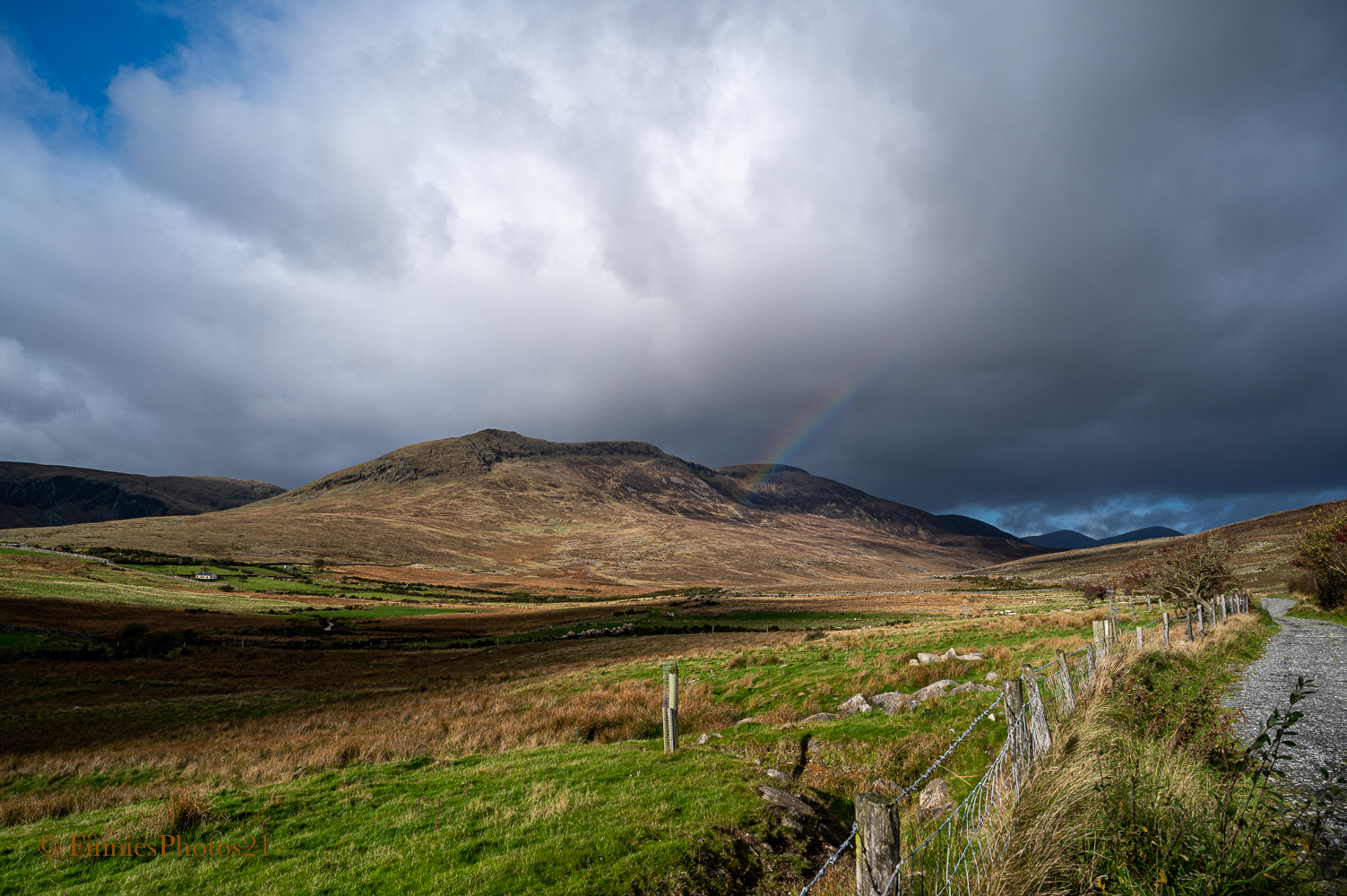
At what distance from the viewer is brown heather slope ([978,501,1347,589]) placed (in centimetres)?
7844

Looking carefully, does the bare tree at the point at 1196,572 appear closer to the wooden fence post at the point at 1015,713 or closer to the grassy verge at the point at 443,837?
the wooden fence post at the point at 1015,713

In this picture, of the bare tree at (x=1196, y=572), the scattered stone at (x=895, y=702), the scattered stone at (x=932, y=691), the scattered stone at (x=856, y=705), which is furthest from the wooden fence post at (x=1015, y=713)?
the bare tree at (x=1196, y=572)

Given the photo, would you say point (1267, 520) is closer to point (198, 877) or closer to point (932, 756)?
point (932, 756)

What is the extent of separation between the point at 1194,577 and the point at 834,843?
38.9 m

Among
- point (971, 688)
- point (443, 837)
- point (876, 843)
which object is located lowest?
point (443, 837)

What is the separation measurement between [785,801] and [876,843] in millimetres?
6273

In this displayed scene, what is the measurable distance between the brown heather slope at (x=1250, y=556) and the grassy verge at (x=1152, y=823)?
49088mm

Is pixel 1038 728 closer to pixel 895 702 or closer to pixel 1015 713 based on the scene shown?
pixel 1015 713

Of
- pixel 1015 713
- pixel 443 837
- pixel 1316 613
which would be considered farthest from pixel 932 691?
pixel 1316 613

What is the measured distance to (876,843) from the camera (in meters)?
4.00

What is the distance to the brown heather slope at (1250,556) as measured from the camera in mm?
78438

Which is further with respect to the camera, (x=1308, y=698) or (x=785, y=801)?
(x=1308, y=698)

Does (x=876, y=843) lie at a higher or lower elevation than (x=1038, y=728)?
higher

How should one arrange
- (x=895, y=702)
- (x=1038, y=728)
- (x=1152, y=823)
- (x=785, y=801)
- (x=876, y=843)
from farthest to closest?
(x=895, y=702) < (x=785, y=801) < (x=1038, y=728) < (x=1152, y=823) < (x=876, y=843)
